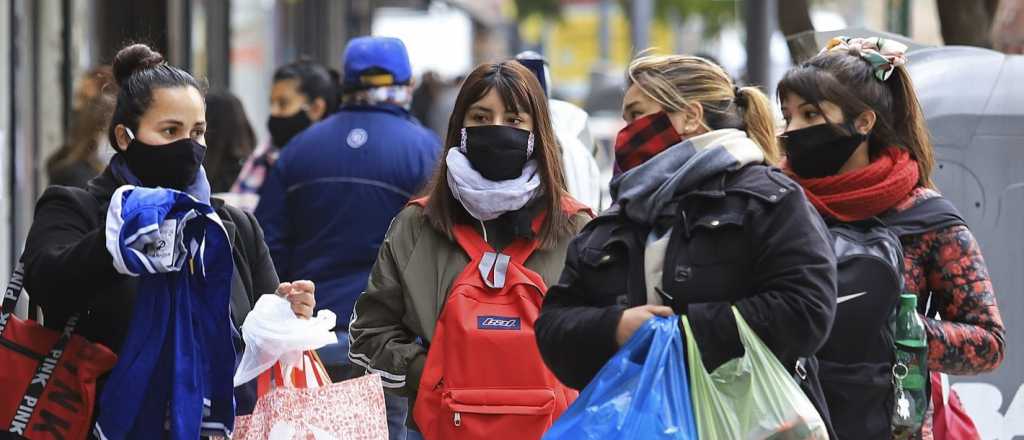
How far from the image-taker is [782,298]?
3400 mm

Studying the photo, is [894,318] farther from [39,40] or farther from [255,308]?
[39,40]

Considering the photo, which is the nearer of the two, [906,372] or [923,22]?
[906,372]

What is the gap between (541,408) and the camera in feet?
14.0

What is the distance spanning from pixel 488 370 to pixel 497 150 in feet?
1.91

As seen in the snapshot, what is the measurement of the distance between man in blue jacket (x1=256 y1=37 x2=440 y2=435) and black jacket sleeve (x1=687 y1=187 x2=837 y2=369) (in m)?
3.14

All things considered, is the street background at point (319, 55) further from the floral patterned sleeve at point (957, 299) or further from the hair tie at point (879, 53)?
the floral patterned sleeve at point (957, 299)

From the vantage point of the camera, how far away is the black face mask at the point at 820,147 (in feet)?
13.7

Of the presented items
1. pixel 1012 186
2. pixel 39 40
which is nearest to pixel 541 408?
pixel 1012 186

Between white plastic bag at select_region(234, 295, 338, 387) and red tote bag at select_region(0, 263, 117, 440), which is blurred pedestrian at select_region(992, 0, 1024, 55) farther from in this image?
red tote bag at select_region(0, 263, 117, 440)

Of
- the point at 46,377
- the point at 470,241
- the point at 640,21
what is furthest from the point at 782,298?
the point at 640,21

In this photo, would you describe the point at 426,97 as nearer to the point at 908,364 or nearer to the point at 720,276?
the point at 908,364

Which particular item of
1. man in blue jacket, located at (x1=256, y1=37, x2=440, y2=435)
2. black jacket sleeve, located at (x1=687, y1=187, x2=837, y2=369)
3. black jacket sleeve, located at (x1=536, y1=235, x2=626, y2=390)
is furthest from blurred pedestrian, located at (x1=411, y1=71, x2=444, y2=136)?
black jacket sleeve, located at (x1=687, y1=187, x2=837, y2=369)

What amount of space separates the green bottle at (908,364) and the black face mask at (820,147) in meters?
0.38

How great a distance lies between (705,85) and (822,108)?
14.7 inches
